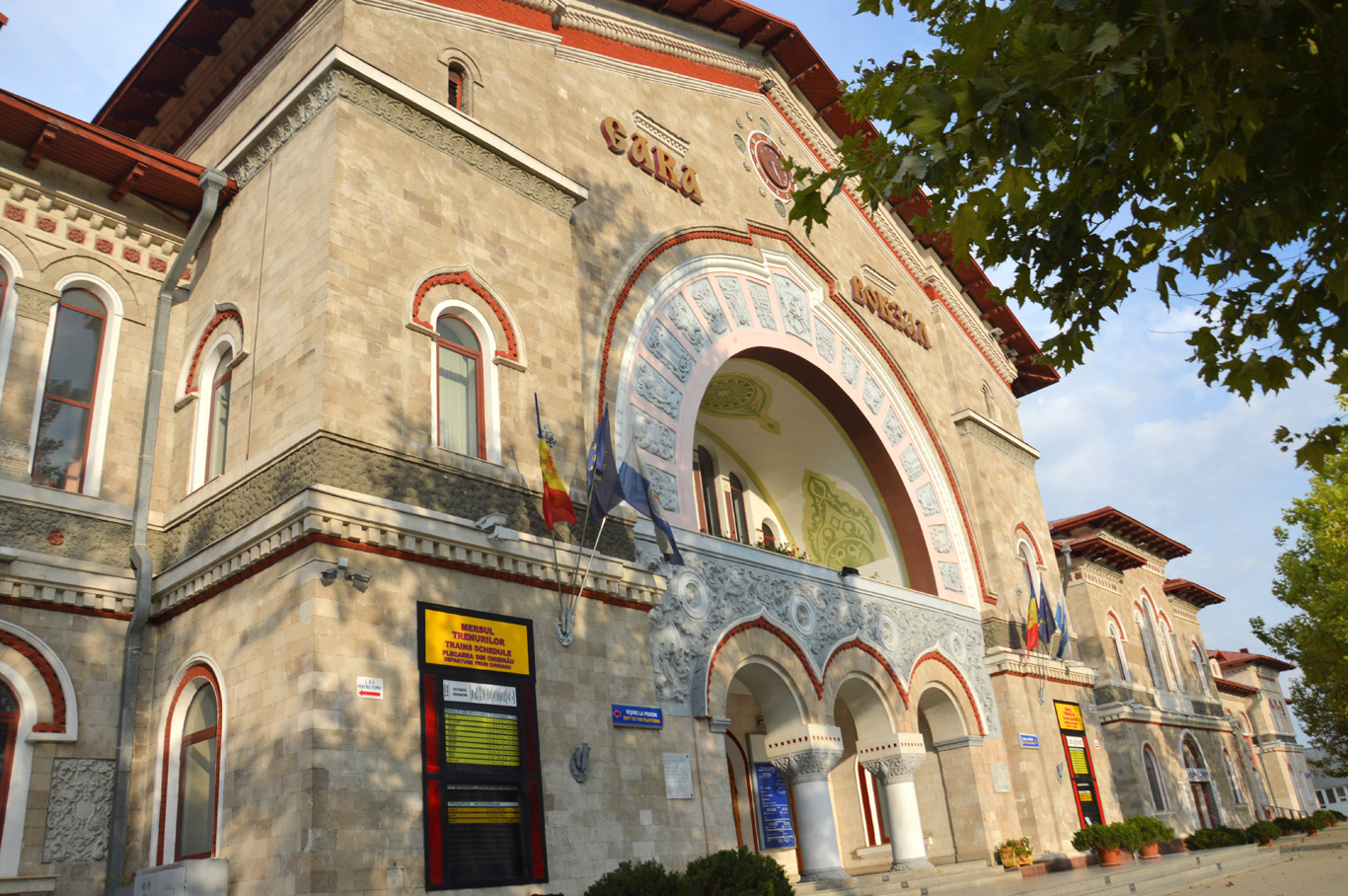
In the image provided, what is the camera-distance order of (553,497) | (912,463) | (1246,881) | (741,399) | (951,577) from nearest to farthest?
(553,497)
(1246,881)
(741,399)
(951,577)
(912,463)

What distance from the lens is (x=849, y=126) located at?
2214cm

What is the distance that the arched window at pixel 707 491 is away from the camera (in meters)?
19.2

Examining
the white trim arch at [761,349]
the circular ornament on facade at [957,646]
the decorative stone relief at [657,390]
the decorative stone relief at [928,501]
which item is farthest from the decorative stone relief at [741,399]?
the circular ornament on facade at [957,646]

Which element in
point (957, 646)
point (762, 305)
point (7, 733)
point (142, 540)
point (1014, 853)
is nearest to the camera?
point (7, 733)

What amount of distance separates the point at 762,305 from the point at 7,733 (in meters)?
12.0

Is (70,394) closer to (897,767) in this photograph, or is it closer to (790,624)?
(790,624)

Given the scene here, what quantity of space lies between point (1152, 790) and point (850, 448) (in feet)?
43.6

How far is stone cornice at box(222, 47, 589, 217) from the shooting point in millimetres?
10914

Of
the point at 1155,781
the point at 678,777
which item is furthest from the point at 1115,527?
the point at 678,777

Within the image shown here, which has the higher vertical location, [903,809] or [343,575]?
[343,575]

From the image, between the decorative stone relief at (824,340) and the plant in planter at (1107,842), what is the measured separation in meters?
10.1

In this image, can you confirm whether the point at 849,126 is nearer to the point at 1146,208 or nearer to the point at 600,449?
the point at 600,449

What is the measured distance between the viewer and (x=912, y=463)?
788 inches

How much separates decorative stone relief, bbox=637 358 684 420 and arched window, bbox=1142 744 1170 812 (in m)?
17.6
